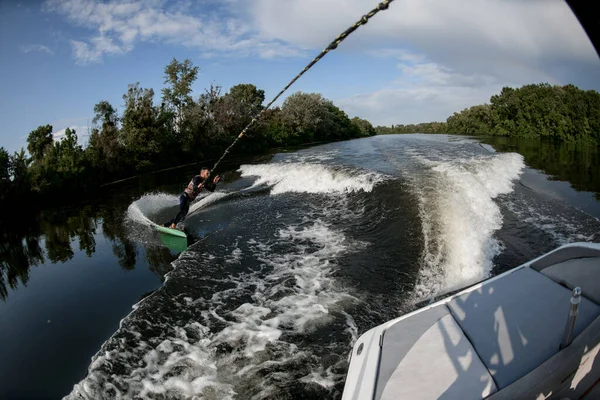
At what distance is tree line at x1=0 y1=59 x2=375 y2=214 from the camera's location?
72.8 ft

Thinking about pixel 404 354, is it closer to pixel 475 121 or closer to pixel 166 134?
pixel 166 134

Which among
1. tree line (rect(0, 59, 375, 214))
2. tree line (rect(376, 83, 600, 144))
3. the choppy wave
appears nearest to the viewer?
the choppy wave

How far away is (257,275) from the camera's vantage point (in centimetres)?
762

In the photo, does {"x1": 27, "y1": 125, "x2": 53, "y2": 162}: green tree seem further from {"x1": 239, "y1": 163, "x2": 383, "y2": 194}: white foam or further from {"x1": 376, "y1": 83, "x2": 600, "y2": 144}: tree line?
{"x1": 376, "y1": 83, "x2": 600, "y2": 144}: tree line

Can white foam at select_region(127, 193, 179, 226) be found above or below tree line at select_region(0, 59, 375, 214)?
below

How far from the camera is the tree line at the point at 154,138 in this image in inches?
874

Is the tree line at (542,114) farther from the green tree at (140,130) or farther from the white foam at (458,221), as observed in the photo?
the green tree at (140,130)

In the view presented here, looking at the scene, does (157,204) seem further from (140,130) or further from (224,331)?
(140,130)

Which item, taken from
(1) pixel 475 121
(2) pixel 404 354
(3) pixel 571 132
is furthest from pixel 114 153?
(1) pixel 475 121

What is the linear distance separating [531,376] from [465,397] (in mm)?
567

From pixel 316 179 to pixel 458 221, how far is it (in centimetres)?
791

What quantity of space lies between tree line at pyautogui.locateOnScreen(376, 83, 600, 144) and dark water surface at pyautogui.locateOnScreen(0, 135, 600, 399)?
147 feet

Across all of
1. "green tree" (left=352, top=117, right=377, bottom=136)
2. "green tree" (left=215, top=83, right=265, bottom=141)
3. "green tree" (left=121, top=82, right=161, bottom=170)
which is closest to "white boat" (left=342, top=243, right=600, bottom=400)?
"green tree" (left=121, top=82, right=161, bottom=170)

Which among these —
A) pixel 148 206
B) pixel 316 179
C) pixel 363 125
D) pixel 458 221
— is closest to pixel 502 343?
pixel 458 221
